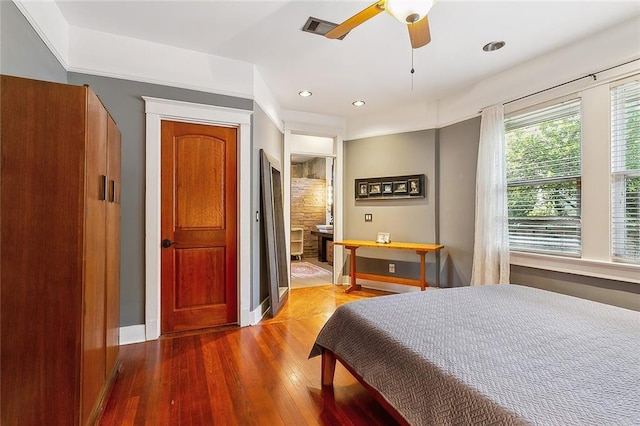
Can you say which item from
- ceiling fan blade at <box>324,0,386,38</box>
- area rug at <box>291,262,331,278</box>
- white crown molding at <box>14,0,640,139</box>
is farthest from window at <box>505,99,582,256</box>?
area rug at <box>291,262,331,278</box>

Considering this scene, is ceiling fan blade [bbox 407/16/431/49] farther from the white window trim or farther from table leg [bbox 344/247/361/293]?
table leg [bbox 344/247/361/293]

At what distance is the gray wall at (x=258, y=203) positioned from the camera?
3.23 m

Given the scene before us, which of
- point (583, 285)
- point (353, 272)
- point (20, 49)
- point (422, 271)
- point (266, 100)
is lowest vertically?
point (353, 272)

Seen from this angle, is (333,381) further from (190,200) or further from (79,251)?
(190,200)

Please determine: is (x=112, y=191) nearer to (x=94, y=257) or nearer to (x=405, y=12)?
(x=94, y=257)

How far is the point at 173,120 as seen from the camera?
9.52ft

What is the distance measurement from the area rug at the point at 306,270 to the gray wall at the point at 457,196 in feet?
7.90

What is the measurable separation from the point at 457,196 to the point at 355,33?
236 centimetres

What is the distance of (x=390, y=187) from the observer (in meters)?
4.48

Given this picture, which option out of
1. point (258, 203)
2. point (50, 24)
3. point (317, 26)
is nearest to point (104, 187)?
point (50, 24)

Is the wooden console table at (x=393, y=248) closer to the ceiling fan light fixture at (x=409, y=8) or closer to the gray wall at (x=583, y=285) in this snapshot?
the gray wall at (x=583, y=285)

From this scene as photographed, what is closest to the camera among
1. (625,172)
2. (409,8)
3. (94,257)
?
(409,8)

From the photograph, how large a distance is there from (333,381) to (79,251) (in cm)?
171

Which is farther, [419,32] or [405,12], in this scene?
[419,32]
